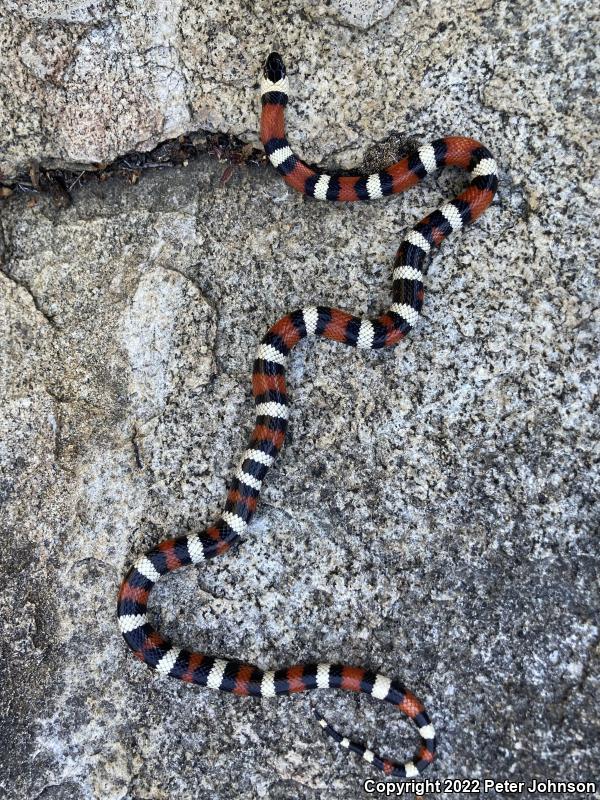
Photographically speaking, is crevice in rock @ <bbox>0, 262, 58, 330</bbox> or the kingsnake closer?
the kingsnake

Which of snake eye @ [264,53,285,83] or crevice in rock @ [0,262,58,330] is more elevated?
snake eye @ [264,53,285,83]

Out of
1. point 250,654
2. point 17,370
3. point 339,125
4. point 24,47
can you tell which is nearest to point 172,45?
point 24,47

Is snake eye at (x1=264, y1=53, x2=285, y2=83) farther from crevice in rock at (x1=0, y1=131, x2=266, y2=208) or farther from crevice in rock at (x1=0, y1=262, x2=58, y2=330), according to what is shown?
crevice in rock at (x1=0, y1=262, x2=58, y2=330)

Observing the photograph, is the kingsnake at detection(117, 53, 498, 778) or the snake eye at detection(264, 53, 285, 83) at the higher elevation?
the snake eye at detection(264, 53, 285, 83)

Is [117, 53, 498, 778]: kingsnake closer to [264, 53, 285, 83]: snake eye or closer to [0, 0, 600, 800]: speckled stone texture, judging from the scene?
[264, 53, 285, 83]: snake eye

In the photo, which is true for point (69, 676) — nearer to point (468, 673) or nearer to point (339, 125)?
point (468, 673)

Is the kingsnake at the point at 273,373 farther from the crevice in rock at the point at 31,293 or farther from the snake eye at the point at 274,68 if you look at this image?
the crevice in rock at the point at 31,293

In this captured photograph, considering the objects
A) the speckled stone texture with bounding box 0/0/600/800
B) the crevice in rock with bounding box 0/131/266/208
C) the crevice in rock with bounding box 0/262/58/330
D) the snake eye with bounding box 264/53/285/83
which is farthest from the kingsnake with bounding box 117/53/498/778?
the crevice in rock with bounding box 0/262/58/330

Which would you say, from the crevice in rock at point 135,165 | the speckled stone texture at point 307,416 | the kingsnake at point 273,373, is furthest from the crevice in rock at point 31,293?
the kingsnake at point 273,373
